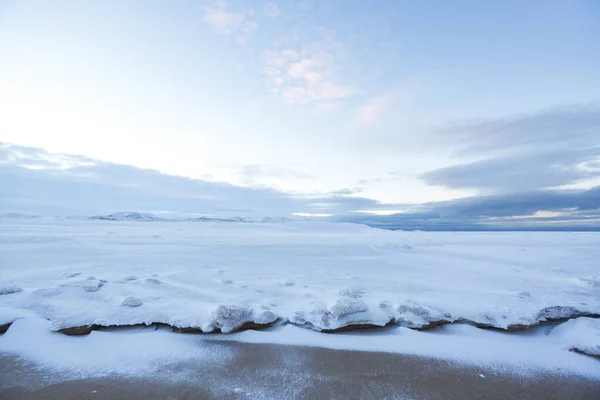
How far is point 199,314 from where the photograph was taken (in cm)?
368

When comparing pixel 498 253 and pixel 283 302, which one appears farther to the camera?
pixel 498 253

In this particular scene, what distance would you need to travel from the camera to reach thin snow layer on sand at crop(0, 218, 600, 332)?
3.64 metres

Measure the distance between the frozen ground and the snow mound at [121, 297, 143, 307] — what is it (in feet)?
0.04

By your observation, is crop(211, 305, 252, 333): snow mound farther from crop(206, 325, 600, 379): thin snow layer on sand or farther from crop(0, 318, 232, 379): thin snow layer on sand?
crop(0, 318, 232, 379): thin snow layer on sand

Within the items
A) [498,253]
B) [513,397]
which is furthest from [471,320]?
[498,253]

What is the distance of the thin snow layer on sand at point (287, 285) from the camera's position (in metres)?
3.64

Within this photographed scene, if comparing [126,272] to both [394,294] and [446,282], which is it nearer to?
[394,294]

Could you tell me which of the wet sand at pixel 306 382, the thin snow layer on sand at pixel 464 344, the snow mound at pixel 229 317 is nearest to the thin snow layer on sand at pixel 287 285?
the snow mound at pixel 229 317

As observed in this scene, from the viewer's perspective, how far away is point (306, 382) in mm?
2510

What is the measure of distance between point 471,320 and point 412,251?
4.84 meters

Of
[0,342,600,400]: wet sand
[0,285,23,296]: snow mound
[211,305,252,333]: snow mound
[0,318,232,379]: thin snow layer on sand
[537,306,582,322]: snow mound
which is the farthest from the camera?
[0,285,23,296]: snow mound

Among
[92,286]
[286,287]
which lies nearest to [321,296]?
[286,287]

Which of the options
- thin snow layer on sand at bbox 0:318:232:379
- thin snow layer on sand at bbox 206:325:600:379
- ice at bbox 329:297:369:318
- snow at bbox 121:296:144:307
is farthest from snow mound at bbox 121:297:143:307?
ice at bbox 329:297:369:318

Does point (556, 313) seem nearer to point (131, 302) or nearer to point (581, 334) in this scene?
point (581, 334)
